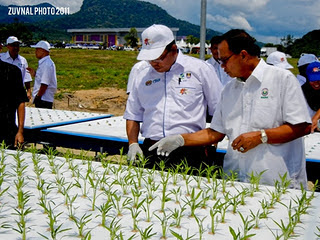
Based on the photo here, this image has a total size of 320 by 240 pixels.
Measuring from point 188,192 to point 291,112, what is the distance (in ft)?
2.54

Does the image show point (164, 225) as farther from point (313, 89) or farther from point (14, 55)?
point (14, 55)

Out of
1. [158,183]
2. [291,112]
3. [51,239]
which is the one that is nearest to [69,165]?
[158,183]

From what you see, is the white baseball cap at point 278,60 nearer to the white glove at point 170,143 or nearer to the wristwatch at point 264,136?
the white glove at point 170,143

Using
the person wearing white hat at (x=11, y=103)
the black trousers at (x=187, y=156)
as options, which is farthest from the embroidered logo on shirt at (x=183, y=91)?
the person wearing white hat at (x=11, y=103)

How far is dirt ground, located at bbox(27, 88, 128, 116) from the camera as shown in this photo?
40.7ft

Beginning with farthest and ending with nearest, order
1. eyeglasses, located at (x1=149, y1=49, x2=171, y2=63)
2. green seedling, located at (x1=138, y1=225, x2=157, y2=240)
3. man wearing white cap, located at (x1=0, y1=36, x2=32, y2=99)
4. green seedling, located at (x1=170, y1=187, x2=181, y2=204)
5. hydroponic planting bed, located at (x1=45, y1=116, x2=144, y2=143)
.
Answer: man wearing white cap, located at (x1=0, y1=36, x2=32, y2=99) → hydroponic planting bed, located at (x1=45, y1=116, x2=144, y2=143) → eyeglasses, located at (x1=149, y1=49, x2=171, y2=63) → green seedling, located at (x1=170, y1=187, x2=181, y2=204) → green seedling, located at (x1=138, y1=225, x2=157, y2=240)

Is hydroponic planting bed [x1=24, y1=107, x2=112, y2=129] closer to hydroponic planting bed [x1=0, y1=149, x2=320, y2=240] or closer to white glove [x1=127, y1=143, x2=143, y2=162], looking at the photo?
white glove [x1=127, y1=143, x2=143, y2=162]

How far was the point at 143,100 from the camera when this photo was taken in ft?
9.77

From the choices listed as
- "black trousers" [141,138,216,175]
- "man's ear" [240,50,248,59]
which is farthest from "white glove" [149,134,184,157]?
"man's ear" [240,50,248,59]

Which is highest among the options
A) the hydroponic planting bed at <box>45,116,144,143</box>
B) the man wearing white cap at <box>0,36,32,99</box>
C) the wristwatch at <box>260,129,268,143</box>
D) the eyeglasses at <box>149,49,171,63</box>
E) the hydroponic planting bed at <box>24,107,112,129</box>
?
the man wearing white cap at <box>0,36,32,99</box>

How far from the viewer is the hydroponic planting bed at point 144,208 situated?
1.56 meters

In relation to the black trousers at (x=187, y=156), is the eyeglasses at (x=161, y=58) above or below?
above

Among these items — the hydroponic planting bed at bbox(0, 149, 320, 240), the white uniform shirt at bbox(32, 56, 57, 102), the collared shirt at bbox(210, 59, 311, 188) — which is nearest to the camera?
the hydroponic planting bed at bbox(0, 149, 320, 240)

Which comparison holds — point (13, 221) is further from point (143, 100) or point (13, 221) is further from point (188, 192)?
point (143, 100)
